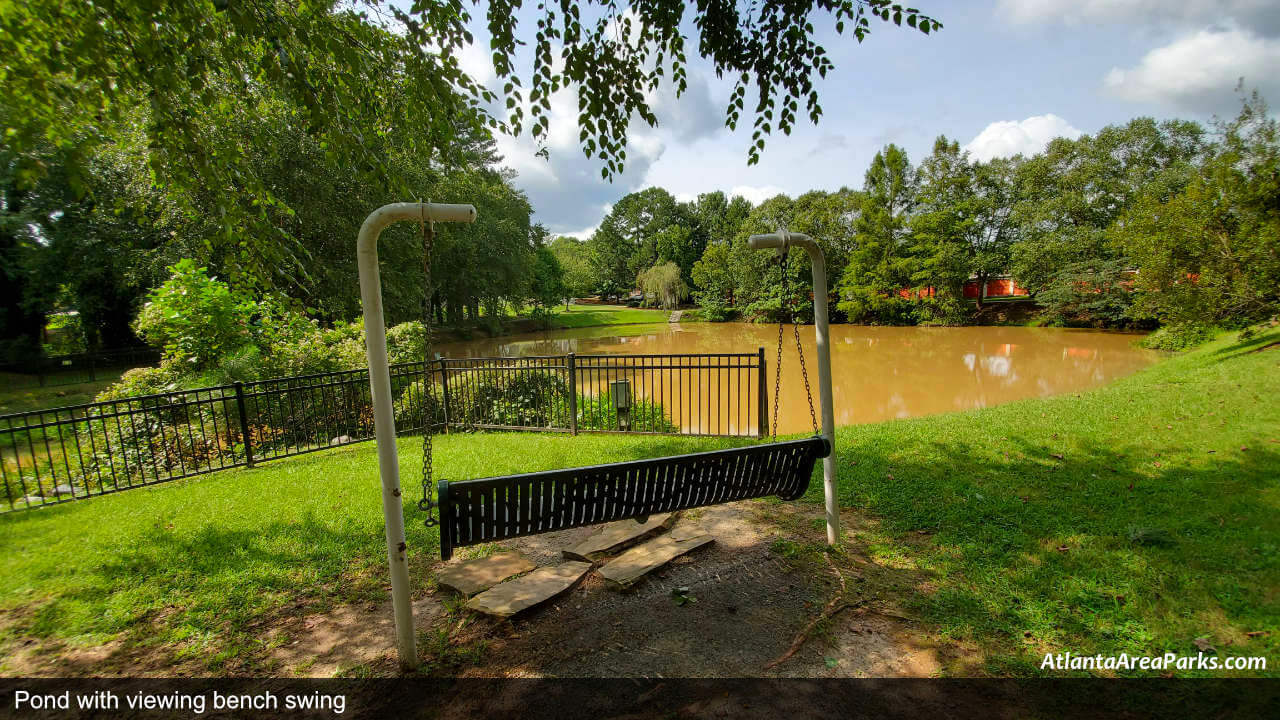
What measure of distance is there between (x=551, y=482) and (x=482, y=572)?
110 centimetres

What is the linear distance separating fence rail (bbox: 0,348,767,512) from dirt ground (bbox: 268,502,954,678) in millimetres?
2683

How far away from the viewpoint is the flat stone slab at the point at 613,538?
11.4 feet

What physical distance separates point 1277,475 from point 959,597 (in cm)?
345

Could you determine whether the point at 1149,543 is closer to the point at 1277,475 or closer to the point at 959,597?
the point at 959,597

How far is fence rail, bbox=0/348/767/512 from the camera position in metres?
5.77

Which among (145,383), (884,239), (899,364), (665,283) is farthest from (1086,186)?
(145,383)

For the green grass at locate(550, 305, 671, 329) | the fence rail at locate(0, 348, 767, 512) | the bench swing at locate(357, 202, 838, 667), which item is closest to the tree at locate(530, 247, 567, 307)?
the green grass at locate(550, 305, 671, 329)

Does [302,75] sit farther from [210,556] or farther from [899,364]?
[899,364]

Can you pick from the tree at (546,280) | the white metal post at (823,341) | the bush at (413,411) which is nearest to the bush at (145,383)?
the bush at (413,411)

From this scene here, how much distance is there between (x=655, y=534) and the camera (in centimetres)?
375

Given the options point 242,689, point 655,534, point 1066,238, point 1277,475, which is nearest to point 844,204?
point 1066,238

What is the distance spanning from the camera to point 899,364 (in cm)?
1672

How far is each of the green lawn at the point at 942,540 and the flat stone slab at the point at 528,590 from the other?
1.91 feet

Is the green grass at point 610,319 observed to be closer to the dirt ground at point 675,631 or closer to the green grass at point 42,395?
the green grass at point 42,395
